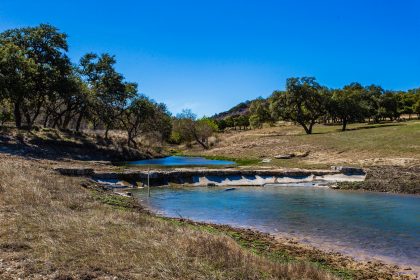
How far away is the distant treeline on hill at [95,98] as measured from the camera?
48531 millimetres

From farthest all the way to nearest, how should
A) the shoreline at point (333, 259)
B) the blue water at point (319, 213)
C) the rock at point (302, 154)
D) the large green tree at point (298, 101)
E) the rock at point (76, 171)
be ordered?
the large green tree at point (298, 101)
the rock at point (302, 154)
the rock at point (76, 171)
the blue water at point (319, 213)
the shoreline at point (333, 259)

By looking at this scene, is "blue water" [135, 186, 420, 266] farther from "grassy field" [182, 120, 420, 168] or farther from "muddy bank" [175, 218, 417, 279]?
"grassy field" [182, 120, 420, 168]

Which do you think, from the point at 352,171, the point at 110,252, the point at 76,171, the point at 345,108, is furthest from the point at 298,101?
the point at 110,252

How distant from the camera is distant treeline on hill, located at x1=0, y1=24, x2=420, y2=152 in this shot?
48531mm

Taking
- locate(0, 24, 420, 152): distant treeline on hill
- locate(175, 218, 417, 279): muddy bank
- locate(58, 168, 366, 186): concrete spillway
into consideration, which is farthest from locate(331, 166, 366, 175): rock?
locate(0, 24, 420, 152): distant treeline on hill

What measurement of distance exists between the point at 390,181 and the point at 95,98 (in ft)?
159

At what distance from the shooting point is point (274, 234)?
54.1 feet

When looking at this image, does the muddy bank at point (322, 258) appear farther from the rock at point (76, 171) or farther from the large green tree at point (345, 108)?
the large green tree at point (345, 108)

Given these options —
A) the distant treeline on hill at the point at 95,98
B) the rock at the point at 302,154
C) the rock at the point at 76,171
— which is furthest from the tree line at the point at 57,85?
the rock at the point at 302,154

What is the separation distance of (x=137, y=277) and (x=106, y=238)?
8.05 feet

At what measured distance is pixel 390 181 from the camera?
3188cm

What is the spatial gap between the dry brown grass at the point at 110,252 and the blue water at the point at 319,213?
6.29 metres

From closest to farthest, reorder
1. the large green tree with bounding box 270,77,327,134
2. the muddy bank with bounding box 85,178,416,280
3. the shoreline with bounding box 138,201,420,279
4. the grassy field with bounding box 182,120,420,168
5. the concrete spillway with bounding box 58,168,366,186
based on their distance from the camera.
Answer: the muddy bank with bounding box 85,178,416,280 < the shoreline with bounding box 138,201,420,279 < the concrete spillway with bounding box 58,168,366,186 < the grassy field with bounding box 182,120,420,168 < the large green tree with bounding box 270,77,327,134

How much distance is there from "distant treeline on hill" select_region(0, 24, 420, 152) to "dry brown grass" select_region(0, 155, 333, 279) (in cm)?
3616
